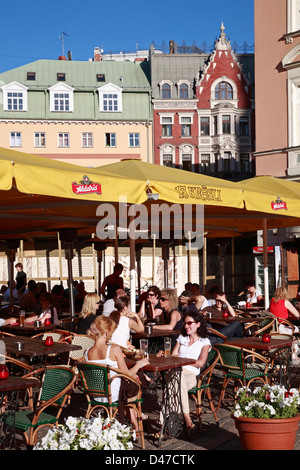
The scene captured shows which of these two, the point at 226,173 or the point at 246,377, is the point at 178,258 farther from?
the point at 246,377

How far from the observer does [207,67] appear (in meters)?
44.8

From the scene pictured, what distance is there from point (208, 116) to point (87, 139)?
8613 mm

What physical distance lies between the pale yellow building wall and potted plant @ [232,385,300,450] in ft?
125

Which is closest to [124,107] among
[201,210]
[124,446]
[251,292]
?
[251,292]

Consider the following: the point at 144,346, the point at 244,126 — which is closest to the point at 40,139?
the point at 244,126

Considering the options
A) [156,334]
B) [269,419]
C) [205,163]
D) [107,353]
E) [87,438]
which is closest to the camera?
[87,438]

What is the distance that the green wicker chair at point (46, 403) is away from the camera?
5.39m

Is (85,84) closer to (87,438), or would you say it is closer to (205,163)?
(205,163)

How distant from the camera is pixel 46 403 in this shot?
5371 millimetres

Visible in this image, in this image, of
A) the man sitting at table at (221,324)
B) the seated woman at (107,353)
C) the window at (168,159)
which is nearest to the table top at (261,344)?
the man sitting at table at (221,324)

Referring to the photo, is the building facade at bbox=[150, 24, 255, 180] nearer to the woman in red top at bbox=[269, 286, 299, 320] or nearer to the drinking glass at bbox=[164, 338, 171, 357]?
the woman in red top at bbox=[269, 286, 299, 320]

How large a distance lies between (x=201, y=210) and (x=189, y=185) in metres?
3.31

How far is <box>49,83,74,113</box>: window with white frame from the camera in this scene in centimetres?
4341

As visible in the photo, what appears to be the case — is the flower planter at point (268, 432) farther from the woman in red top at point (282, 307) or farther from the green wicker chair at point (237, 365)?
the woman in red top at point (282, 307)
